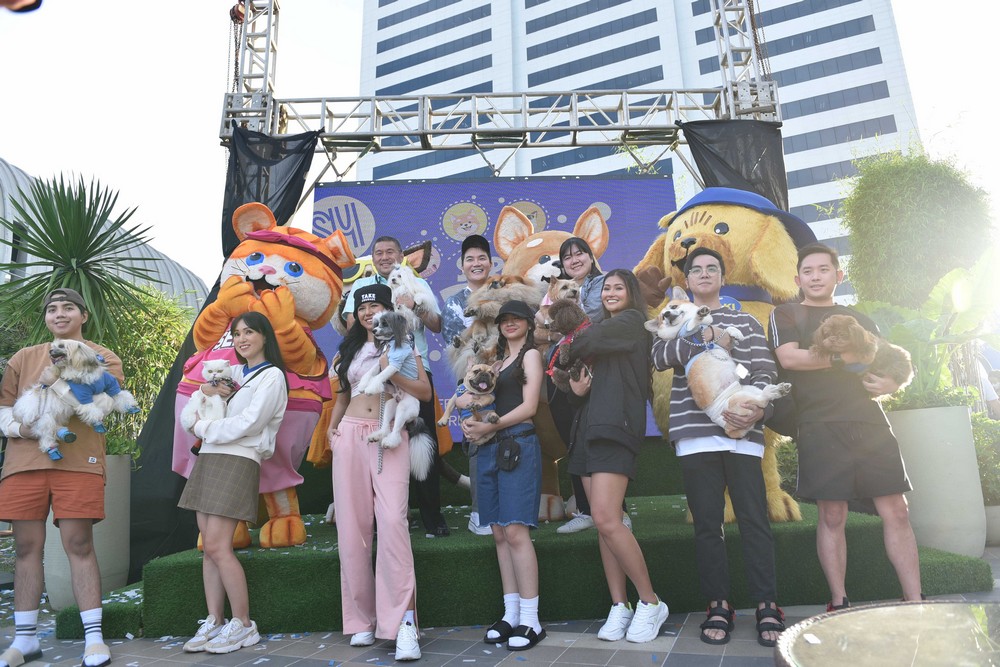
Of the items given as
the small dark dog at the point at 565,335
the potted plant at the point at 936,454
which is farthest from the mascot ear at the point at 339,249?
the potted plant at the point at 936,454

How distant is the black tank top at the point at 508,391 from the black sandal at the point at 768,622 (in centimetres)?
138

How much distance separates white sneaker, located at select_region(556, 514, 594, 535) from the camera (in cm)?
358

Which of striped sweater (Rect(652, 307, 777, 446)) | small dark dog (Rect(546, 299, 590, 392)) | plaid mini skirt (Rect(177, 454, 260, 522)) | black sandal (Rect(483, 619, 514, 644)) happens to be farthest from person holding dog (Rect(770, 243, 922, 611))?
plaid mini skirt (Rect(177, 454, 260, 522))

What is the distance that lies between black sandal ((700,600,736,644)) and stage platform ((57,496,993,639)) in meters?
0.52

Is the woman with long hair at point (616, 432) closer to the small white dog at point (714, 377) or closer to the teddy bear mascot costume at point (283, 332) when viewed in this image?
the small white dog at point (714, 377)

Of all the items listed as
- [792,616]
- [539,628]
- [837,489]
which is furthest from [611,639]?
Answer: [837,489]

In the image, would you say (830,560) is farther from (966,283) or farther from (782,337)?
(966,283)

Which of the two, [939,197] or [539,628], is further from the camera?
[939,197]

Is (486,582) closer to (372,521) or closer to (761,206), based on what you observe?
(372,521)

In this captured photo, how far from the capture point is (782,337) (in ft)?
9.93

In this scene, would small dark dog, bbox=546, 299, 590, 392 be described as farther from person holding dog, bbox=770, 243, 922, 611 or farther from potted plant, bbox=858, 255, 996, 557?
potted plant, bbox=858, 255, 996, 557

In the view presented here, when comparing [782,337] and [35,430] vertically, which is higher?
[782,337]

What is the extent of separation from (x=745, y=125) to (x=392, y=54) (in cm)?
3560

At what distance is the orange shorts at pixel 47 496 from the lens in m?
2.95
